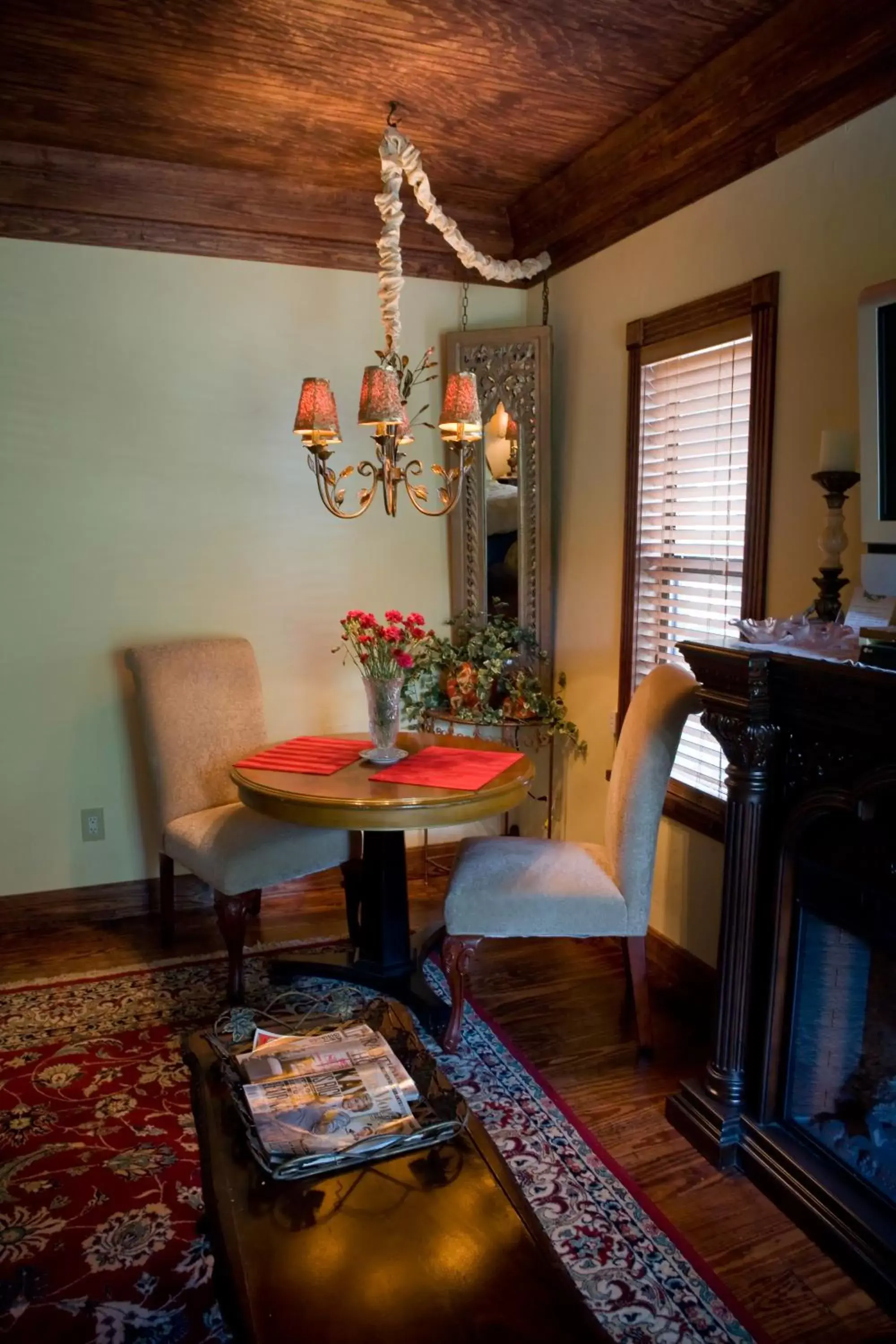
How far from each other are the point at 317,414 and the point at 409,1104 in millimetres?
2028

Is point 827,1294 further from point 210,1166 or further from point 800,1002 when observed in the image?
point 210,1166

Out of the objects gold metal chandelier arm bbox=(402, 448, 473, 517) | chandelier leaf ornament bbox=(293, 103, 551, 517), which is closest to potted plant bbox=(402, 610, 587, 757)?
gold metal chandelier arm bbox=(402, 448, 473, 517)

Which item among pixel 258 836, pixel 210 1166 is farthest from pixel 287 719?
pixel 210 1166

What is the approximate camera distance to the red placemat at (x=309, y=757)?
2.71m

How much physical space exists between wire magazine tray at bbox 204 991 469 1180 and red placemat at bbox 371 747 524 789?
0.73 meters

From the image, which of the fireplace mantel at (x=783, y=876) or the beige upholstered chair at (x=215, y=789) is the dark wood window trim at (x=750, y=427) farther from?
the beige upholstered chair at (x=215, y=789)

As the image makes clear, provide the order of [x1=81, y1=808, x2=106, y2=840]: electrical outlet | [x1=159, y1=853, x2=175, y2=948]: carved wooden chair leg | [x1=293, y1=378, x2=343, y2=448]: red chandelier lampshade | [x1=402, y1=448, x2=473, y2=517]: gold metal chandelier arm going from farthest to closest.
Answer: [x1=81, y1=808, x2=106, y2=840]: electrical outlet → [x1=159, y1=853, x2=175, y2=948]: carved wooden chair leg → [x1=402, y1=448, x2=473, y2=517]: gold metal chandelier arm → [x1=293, y1=378, x2=343, y2=448]: red chandelier lampshade

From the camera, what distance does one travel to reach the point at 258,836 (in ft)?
9.43

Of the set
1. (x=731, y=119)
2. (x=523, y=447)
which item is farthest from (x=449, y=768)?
(x=731, y=119)

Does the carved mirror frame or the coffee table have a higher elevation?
the carved mirror frame

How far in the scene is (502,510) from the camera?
3783mm

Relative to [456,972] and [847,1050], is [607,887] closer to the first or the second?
[456,972]

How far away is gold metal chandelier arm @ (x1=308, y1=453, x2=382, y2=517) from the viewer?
3021 mm

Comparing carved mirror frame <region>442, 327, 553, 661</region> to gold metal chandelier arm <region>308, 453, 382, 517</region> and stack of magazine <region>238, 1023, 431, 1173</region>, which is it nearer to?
gold metal chandelier arm <region>308, 453, 382, 517</region>
